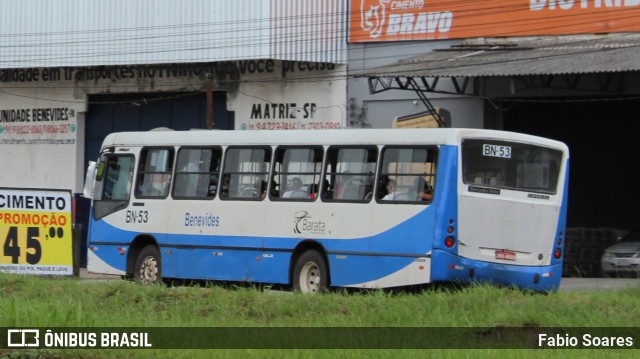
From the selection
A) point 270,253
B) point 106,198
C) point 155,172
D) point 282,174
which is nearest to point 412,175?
point 282,174

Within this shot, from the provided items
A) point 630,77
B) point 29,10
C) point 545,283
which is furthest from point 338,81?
point 545,283

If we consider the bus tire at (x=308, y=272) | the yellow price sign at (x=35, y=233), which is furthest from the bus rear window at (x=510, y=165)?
the yellow price sign at (x=35, y=233)

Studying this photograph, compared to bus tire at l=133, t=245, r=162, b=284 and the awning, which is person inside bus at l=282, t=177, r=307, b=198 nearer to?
bus tire at l=133, t=245, r=162, b=284

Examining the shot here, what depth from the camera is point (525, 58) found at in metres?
28.8

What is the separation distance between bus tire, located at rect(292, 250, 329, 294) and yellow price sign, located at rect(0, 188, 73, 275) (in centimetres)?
446

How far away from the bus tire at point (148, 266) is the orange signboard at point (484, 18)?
529 inches

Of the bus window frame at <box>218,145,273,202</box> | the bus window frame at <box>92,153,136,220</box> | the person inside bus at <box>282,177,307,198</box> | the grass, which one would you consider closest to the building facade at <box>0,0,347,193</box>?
the bus window frame at <box>92,153,136,220</box>

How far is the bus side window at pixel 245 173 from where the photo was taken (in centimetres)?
1909

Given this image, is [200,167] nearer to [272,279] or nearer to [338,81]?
[272,279]

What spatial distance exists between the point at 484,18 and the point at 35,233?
48.2ft

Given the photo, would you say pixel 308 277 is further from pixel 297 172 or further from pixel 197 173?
pixel 197 173

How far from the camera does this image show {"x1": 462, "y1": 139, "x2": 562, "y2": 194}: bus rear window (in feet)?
55.4

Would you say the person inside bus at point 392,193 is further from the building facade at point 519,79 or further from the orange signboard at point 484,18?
the orange signboard at point 484,18

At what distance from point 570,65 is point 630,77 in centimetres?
311
